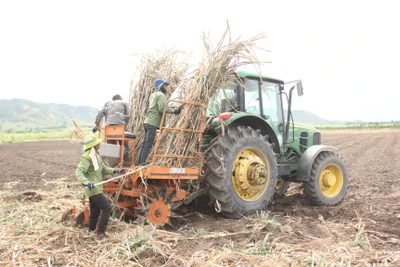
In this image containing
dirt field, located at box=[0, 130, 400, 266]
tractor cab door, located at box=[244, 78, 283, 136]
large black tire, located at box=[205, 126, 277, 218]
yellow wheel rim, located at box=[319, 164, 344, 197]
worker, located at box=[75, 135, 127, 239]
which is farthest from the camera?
yellow wheel rim, located at box=[319, 164, 344, 197]

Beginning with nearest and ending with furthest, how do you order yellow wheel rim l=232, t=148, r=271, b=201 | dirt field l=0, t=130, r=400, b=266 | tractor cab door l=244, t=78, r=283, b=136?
dirt field l=0, t=130, r=400, b=266
yellow wheel rim l=232, t=148, r=271, b=201
tractor cab door l=244, t=78, r=283, b=136

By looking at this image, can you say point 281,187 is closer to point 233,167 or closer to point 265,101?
point 265,101

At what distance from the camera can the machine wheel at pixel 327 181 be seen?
653 cm

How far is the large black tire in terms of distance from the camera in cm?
507

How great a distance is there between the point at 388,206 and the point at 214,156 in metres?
3.34

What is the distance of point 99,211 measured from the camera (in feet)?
15.1

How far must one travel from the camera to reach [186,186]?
17.1ft

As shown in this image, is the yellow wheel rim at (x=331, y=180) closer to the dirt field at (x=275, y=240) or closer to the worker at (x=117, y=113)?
the dirt field at (x=275, y=240)

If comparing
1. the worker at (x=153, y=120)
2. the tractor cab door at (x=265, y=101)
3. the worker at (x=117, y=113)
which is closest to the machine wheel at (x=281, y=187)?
the tractor cab door at (x=265, y=101)

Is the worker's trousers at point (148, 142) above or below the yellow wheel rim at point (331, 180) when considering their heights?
above

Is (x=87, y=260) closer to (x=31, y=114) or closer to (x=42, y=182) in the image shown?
(x=42, y=182)

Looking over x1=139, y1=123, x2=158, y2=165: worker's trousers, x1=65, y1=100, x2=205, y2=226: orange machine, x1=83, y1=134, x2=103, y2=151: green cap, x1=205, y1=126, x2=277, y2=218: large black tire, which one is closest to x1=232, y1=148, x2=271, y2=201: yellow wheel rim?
x1=205, y1=126, x2=277, y2=218: large black tire

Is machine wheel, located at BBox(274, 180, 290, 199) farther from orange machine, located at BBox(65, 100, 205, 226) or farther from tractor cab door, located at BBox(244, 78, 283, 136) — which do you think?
orange machine, located at BBox(65, 100, 205, 226)

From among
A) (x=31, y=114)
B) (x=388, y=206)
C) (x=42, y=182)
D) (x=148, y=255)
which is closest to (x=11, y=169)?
(x=42, y=182)
